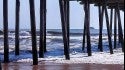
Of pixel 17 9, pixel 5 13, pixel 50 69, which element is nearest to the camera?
pixel 50 69

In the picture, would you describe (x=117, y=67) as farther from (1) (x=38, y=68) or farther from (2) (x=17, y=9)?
(2) (x=17, y=9)

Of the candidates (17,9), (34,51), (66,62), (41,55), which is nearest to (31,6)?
(34,51)

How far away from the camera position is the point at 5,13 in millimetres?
13289

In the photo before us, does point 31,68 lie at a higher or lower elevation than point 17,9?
lower

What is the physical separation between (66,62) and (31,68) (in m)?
2.17

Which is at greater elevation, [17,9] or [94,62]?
[17,9]

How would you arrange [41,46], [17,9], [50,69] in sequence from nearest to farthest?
[50,69], [41,46], [17,9]

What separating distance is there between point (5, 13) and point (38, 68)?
2.55 metres

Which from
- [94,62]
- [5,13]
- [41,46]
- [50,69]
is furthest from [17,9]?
[50,69]

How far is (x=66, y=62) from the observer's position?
44.8 feet

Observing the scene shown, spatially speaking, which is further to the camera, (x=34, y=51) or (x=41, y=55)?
(x=41, y=55)

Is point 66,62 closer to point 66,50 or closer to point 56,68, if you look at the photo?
point 66,50

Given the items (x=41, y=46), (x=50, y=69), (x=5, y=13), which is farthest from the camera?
(x=41, y=46)

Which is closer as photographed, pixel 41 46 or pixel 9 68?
pixel 9 68
